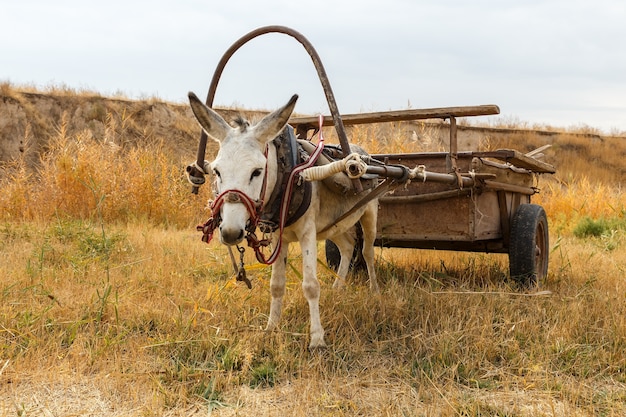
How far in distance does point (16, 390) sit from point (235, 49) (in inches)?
99.1

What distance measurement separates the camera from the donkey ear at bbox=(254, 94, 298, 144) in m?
3.46

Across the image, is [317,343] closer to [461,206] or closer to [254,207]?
[254,207]

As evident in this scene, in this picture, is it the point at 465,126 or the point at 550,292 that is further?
the point at 465,126

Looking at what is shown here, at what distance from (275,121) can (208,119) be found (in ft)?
1.33

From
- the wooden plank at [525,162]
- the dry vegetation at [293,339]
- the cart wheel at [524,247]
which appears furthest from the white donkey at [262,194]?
the cart wheel at [524,247]

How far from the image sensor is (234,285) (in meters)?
5.03

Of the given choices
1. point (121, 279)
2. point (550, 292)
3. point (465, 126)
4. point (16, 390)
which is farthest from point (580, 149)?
point (16, 390)

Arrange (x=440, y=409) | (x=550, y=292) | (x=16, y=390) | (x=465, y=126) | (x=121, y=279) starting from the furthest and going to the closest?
(x=465, y=126) < (x=121, y=279) < (x=550, y=292) < (x=16, y=390) < (x=440, y=409)

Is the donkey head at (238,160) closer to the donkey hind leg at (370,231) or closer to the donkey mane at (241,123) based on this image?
the donkey mane at (241,123)

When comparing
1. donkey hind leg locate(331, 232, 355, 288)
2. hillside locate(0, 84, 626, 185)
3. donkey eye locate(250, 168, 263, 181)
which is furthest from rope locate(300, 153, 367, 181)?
hillside locate(0, 84, 626, 185)

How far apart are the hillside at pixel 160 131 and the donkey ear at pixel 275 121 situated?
1272 cm

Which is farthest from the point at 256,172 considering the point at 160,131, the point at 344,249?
the point at 160,131

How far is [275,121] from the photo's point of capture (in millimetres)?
3475

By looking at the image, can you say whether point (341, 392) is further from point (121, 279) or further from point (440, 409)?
point (121, 279)
